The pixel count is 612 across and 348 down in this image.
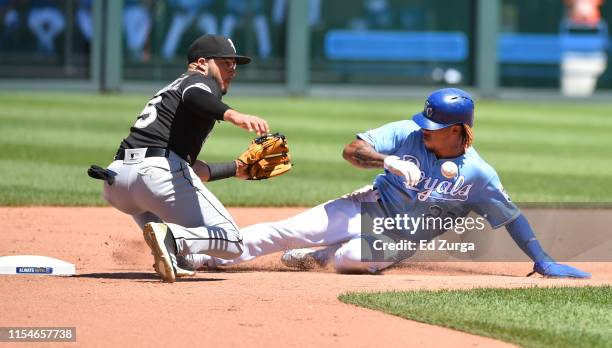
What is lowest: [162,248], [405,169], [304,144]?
[304,144]

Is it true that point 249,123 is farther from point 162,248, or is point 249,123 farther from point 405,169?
point 405,169

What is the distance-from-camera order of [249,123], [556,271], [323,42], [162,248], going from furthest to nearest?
[323,42] → [556,271] → [162,248] → [249,123]

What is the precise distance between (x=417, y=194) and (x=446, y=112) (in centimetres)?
56

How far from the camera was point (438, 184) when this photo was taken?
6.54 metres

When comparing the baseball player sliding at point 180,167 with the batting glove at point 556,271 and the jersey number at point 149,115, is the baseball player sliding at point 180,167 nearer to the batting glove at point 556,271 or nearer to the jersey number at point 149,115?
the jersey number at point 149,115

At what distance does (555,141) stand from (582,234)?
825 cm

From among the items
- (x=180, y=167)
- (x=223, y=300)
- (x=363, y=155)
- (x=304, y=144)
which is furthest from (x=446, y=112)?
(x=304, y=144)

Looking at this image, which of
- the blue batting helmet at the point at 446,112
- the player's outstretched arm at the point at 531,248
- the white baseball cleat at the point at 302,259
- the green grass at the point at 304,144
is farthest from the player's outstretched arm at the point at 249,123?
the green grass at the point at 304,144

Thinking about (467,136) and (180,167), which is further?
(467,136)

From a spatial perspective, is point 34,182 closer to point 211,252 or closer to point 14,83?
point 211,252

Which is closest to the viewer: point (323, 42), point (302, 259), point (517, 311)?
point (517, 311)

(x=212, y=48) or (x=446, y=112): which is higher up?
(x=212, y=48)

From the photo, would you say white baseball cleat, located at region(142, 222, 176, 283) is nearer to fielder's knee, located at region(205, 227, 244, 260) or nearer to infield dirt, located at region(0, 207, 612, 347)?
infield dirt, located at region(0, 207, 612, 347)

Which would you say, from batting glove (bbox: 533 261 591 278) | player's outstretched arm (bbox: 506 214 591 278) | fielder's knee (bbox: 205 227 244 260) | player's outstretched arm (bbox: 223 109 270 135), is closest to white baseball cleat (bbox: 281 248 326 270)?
fielder's knee (bbox: 205 227 244 260)
